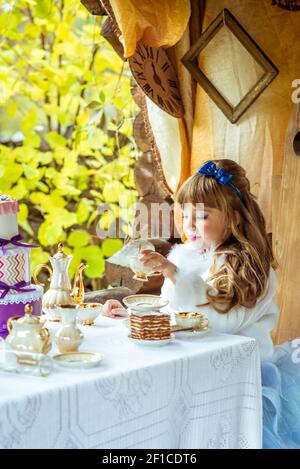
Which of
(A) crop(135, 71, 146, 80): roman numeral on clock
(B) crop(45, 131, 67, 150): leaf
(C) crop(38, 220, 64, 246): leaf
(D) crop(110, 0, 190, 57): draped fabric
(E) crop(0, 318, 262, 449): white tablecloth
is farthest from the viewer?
(B) crop(45, 131, 67, 150): leaf

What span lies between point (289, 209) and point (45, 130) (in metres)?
2.69

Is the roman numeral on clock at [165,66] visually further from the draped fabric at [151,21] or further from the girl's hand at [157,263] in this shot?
the girl's hand at [157,263]

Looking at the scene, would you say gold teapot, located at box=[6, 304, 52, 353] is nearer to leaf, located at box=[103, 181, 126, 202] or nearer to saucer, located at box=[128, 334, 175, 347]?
saucer, located at box=[128, 334, 175, 347]

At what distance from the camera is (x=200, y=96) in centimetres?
362

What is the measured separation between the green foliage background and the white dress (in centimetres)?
198

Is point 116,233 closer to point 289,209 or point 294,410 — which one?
point 289,209

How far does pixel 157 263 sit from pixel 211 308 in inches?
9.4

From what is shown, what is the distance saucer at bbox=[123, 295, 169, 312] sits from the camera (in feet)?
7.76

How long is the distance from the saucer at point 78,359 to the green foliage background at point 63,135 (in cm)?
263

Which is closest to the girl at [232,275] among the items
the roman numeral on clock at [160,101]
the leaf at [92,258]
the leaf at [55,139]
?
the roman numeral on clock at [160,101]

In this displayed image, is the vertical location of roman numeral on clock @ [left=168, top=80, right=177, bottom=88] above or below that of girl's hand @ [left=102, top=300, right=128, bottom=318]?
above

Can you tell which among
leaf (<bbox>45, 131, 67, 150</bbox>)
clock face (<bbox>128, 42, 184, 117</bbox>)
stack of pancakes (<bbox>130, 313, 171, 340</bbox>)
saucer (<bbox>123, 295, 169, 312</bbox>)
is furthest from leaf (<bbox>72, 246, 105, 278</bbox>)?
stack of pancakes (<bbox>130, 313, 171, 340</bbox>)
